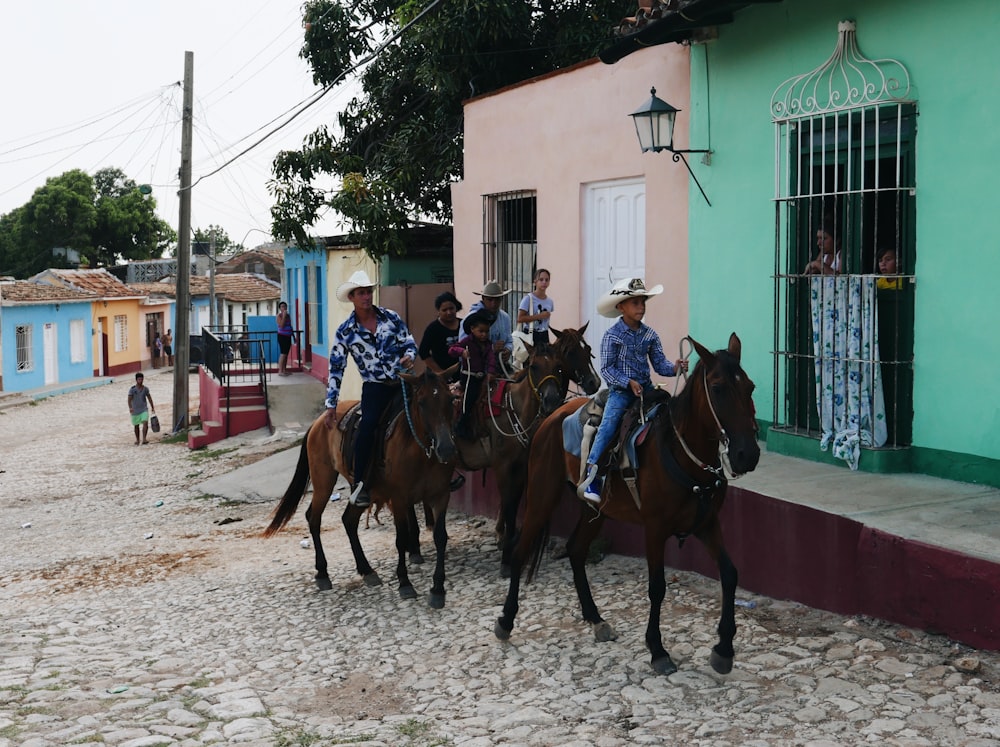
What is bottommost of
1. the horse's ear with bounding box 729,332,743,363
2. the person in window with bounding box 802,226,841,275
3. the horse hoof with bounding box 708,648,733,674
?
the horse hoof with bounding box 708,648,733,674

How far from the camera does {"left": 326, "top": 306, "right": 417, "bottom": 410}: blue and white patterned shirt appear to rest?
8195 mm

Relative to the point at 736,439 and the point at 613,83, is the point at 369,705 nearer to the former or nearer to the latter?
the point at 736,439

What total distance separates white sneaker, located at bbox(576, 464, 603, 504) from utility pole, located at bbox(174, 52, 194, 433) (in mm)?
17526

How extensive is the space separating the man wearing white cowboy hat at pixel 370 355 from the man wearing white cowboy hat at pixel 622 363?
2303 mm

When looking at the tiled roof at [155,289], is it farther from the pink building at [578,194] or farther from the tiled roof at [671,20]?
the tiled roof at [671,20]

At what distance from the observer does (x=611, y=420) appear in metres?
6.18

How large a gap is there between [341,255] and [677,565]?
13867 millimetres

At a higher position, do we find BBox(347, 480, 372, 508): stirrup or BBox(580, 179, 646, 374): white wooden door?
BBox(580, 179, 646, 374): white wooden door

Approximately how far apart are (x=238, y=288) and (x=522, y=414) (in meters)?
46.5

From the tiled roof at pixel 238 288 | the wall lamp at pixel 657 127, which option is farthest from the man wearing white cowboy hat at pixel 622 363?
the tiled roof at pixel 238 288

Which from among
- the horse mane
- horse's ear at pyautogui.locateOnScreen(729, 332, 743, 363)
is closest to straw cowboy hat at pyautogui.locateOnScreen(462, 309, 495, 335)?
the horse mane

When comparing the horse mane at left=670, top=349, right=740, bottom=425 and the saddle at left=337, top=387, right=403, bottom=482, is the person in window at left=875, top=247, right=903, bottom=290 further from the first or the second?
the saddle at left=337, top=387, right=403, bottom=482

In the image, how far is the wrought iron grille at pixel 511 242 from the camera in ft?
41.3

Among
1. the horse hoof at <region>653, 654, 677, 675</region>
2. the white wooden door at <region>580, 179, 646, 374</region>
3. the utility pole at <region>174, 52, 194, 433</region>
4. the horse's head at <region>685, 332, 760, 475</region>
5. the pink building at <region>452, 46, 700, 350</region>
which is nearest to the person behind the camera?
the horse's head at <region>685, 332, 760, 475</region>
